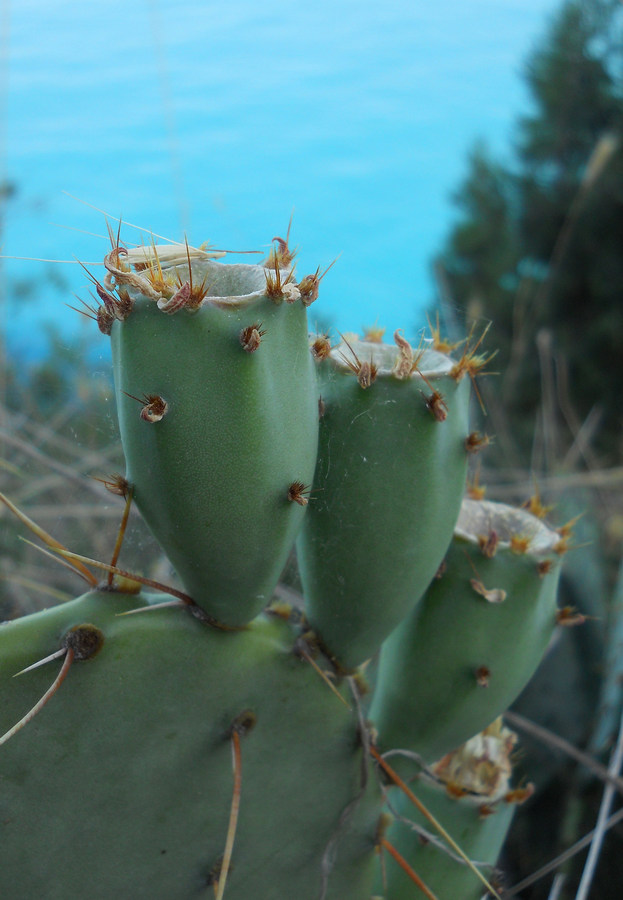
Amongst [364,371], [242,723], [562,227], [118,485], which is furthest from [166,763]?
[562,227]

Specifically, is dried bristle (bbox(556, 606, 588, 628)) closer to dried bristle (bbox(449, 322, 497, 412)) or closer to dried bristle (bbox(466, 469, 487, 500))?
dried bristle (bbox(466, 469, 487, 500))

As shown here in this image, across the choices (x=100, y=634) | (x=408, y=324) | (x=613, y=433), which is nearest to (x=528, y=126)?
(x=613, y=433)

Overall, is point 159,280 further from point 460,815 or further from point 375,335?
point 460,815

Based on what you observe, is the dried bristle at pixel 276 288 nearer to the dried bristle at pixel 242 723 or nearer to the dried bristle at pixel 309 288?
the dried bristle at pixel 309 288

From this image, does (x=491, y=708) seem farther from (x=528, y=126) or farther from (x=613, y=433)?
(x=528, y=126)

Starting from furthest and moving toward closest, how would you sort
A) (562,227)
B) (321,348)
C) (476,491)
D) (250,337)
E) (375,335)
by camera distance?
(562,227) → (476,491) → (375,335) → (321,348) → (250,337)

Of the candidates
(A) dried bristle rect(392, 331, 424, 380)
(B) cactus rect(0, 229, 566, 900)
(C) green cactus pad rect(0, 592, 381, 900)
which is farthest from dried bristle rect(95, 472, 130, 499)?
(A) dried bristle rect(392, 331, 424, 380)

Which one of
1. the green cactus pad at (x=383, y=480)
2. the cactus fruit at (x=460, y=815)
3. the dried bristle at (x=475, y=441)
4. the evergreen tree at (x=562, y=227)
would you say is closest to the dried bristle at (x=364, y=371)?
the green cactus pad at (x=383, y=480)
